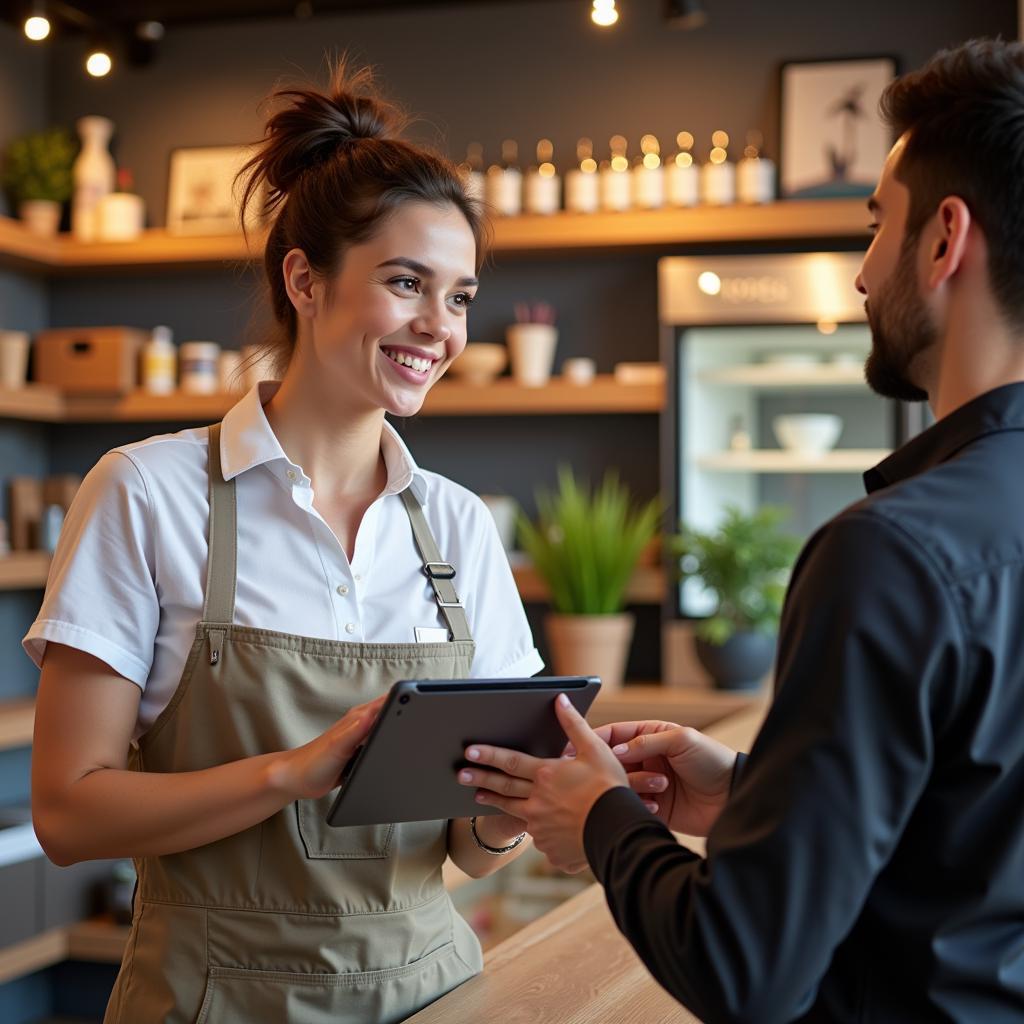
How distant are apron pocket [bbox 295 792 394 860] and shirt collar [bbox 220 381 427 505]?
394mm

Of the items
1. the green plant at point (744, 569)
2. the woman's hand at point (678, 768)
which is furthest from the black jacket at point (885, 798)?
the green plant at point (744, 569)

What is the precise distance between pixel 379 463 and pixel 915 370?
0.86 meters

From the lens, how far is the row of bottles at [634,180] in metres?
4.48

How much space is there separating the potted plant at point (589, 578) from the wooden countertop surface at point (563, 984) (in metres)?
2.46

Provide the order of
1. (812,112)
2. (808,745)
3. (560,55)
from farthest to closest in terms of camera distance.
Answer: (560,55), (812,112), (808,745)

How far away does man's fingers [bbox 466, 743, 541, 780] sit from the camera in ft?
4.35

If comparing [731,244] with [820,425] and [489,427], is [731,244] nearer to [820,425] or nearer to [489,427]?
[820,425]

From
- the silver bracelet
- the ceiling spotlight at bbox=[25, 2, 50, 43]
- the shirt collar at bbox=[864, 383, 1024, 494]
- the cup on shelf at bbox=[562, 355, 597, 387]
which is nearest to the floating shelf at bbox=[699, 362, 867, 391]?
the cup on shelf at bbox=[562, 355, 597, 387]

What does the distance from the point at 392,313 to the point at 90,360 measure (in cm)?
356

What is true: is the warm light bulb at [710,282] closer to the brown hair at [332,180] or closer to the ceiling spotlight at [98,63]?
the ceiling spotlight at [98,63]

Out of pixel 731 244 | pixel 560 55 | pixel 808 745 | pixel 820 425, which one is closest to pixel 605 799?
pixel 808 745

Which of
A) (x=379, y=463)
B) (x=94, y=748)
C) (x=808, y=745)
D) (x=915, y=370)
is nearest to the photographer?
(x=808, y=745)

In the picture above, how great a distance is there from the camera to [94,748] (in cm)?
143

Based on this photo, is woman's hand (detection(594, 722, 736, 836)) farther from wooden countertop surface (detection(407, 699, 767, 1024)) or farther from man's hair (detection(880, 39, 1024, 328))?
man's hair (detection(880, 39, 1024, 328))
